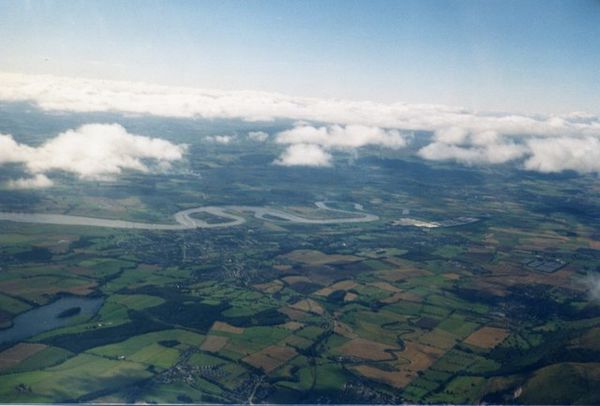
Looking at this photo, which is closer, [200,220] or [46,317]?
[46,317]

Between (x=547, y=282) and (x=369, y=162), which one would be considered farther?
(x=369, y=162)

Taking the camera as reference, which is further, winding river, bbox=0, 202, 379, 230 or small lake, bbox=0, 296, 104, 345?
winding river, bbox=0, 202, 379, 230

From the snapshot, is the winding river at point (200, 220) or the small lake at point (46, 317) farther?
the winding river at point (200, 220)

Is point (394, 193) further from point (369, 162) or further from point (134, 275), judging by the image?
point (134, 275)

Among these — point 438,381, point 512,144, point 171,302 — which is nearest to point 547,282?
point 438,381
